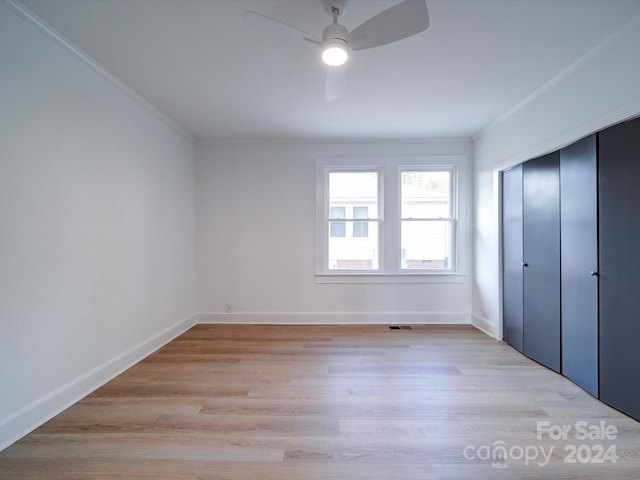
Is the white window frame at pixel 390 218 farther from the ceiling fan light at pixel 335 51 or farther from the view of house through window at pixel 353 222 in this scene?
the ceiling fan light at pixel 335 51

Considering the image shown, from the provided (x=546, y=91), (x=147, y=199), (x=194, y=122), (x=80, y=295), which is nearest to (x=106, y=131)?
(x=147, y=199)

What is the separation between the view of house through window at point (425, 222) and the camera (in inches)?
160

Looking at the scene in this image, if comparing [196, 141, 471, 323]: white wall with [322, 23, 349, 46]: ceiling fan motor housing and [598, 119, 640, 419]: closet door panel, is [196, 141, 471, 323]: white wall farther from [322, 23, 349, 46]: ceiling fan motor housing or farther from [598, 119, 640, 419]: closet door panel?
[322, 23, 349, 46]: ceiling fan motor housing

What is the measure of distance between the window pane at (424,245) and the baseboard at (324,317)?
708 millimetres

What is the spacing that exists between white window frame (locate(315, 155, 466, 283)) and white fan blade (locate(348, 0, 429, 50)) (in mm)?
2378

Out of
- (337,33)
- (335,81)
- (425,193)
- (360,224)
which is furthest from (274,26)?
(425,193)

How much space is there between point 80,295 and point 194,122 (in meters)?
2.34

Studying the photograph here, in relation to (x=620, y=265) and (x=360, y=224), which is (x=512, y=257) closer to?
(x=620, y=265)

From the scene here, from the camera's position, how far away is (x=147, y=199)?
301cm

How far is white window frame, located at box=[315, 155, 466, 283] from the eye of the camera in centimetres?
398

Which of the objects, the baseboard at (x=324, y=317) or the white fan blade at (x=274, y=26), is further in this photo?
the baseboard at (x=324, y=317)

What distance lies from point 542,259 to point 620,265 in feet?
2.44

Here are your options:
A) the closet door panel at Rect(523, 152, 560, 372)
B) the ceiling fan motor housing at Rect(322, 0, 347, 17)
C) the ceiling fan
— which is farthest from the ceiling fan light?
the closet door panel at Rect(523, 152, 560, 372)

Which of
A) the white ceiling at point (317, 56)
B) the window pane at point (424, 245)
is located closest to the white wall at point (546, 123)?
the white ceiling at point (317, 56)
